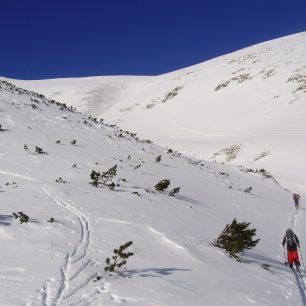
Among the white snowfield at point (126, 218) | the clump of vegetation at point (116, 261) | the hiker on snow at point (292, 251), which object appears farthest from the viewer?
the hiker on snow at point (292, 251)

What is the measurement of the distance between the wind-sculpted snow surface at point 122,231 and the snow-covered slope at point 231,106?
51.6ft

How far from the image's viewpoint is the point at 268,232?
13703 millimetres

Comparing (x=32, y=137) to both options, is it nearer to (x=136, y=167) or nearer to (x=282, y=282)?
(x=136, y=167)

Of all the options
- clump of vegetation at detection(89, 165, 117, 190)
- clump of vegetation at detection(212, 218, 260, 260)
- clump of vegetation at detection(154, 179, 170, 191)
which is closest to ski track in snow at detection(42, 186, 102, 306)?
clump of vegetation at detection(212, 218, 260, 260)

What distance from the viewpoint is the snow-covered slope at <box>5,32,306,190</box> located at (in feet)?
126

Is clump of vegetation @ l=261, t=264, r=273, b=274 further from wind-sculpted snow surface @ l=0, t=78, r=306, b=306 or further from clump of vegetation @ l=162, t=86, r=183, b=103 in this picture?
clump of vegetation @ l=162, t=86, r=183, b=103

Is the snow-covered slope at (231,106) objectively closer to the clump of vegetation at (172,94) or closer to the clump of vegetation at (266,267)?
the clump of vegetation at (172,94)

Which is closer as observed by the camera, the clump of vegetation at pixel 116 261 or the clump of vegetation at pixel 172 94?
the clump of vegetation at pixel 116 261

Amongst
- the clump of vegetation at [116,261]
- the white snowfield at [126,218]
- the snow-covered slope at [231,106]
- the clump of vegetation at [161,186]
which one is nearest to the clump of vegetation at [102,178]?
the white snowfield at [126,218]

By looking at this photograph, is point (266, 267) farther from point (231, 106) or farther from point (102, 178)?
point (231, 106)

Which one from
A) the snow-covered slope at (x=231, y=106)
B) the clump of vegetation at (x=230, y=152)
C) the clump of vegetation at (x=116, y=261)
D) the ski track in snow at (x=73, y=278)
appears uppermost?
the snow-covered slope at (x=231, y=106)

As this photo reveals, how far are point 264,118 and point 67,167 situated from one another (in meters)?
39.2

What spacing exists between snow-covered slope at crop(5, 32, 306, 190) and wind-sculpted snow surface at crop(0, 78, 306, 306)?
15.7 metres

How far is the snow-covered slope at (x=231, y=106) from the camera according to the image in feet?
126
